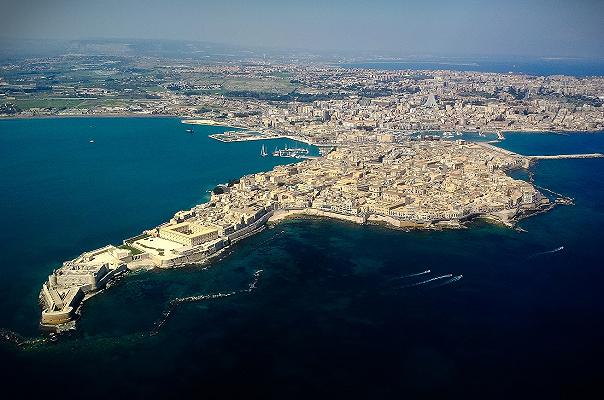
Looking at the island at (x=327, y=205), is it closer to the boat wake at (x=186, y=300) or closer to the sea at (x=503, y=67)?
the boat wake at (x=186, y=300)

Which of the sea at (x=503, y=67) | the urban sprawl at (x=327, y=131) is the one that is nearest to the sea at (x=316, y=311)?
the urban sprawl at (x=327, y=131)

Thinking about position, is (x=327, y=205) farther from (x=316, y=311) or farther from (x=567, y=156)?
(x=567, y=156)

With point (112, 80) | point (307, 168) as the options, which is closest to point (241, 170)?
point (307, 168)

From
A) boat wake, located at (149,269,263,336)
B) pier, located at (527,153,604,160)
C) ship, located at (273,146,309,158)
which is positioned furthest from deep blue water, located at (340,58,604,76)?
boat wake, located at (149,269,263,336)

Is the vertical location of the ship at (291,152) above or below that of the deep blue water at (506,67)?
below

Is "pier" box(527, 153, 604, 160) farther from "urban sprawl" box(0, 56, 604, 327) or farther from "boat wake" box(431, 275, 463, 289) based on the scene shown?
"boat wake" box(431, 275, 463, 289)

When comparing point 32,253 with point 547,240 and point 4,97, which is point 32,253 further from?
point 4,97
